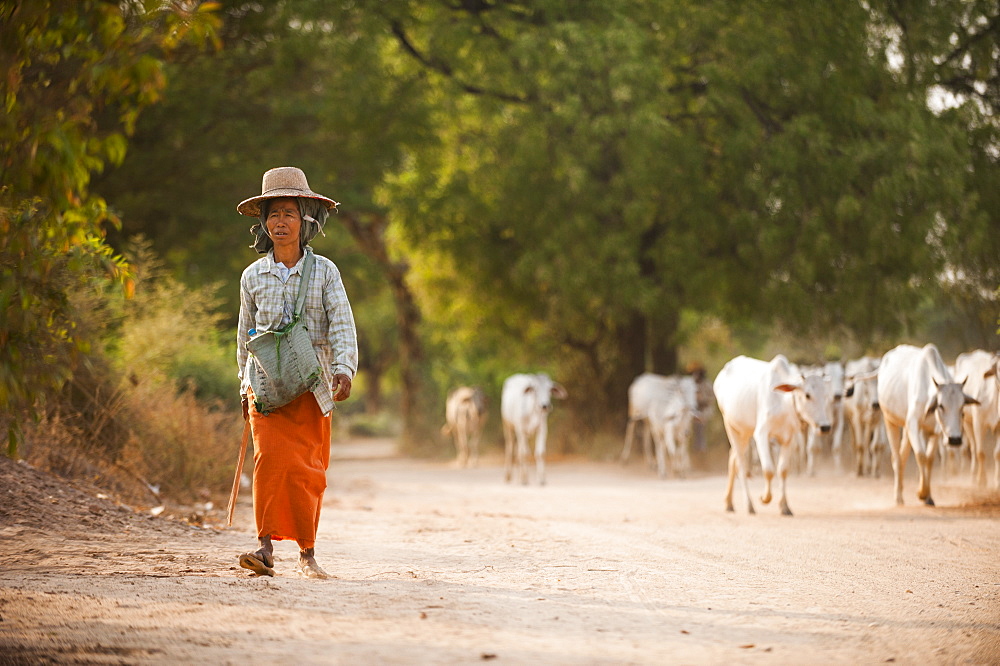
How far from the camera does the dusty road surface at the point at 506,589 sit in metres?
4.56

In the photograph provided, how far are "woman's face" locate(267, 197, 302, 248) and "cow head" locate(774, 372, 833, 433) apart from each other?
7.21 metres

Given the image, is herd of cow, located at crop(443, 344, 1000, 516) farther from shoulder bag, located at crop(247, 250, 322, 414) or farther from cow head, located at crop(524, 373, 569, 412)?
shoulder bag, located at crop(247, 250, 322, 414)

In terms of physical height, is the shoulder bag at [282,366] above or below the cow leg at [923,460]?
above

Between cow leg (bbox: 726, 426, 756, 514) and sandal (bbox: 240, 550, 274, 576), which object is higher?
cow leg (bbox: 726, 426, 756, 514)

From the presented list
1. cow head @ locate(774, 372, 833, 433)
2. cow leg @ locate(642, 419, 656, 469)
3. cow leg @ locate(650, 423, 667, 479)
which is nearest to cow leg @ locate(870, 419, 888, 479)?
cow leg @ locate(650, 423, 667, 479)

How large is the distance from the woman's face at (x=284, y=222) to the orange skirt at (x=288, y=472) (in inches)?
39.7

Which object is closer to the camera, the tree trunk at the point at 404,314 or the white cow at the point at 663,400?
the white cow at the point at 663,400

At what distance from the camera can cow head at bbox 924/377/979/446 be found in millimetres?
11703

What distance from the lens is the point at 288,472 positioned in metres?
6.26

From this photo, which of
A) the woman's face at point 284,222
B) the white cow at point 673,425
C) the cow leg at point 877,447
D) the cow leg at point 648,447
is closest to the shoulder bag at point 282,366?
the woman's face at point 284,222

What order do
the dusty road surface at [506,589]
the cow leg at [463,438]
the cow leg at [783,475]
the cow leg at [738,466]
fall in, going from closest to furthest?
the dusty road surface at [506,589]
the cow leg at [783,475]
the cow leg at [738,466]
the cow leg at [463,438]

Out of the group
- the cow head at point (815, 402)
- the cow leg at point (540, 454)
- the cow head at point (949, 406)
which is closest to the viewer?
the cow head at point (949, 406)

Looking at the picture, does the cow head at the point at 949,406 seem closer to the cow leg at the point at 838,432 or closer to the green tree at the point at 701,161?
the cow leg at the point at 838,432

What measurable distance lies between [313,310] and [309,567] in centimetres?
160
